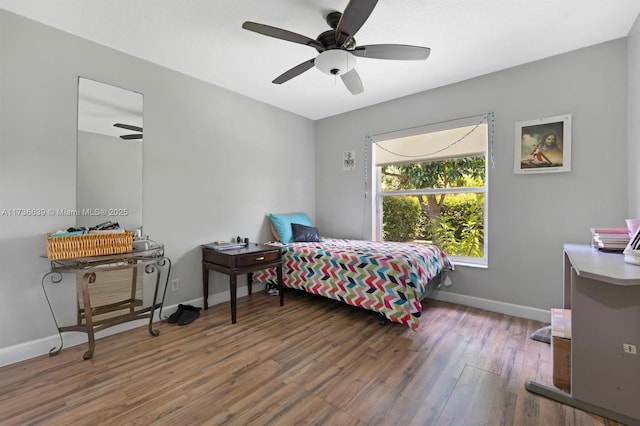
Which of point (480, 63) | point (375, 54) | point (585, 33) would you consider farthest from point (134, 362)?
point (585, 33)

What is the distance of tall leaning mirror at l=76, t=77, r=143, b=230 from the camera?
2328 millimetres

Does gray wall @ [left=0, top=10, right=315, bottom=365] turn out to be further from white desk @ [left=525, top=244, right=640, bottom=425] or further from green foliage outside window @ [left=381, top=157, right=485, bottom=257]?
white desk @ [left=525, top=244, right=640, bottom=425]

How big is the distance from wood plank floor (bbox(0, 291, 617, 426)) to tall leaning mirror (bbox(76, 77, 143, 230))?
3.53ft

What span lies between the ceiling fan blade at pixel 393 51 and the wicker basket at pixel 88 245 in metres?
2.27

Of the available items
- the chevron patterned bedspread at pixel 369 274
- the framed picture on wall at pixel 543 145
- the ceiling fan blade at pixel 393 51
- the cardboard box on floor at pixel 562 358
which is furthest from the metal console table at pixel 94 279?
the framed picture on wall at pixel 543 145

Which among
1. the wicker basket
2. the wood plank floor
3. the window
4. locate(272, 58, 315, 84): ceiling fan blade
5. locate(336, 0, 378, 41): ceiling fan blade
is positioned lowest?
the wood plank floor

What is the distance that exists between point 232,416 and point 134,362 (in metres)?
1.01

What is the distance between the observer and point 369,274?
8.54 feet

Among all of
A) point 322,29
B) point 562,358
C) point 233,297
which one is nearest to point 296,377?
point 233,297

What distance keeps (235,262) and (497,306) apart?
270 centimetres

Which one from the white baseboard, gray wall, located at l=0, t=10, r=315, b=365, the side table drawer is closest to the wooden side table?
the side table drawer

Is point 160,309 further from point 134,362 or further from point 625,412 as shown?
point 625,412

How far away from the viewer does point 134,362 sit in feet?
6.51

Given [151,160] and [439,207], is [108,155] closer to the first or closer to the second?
[151,160]
